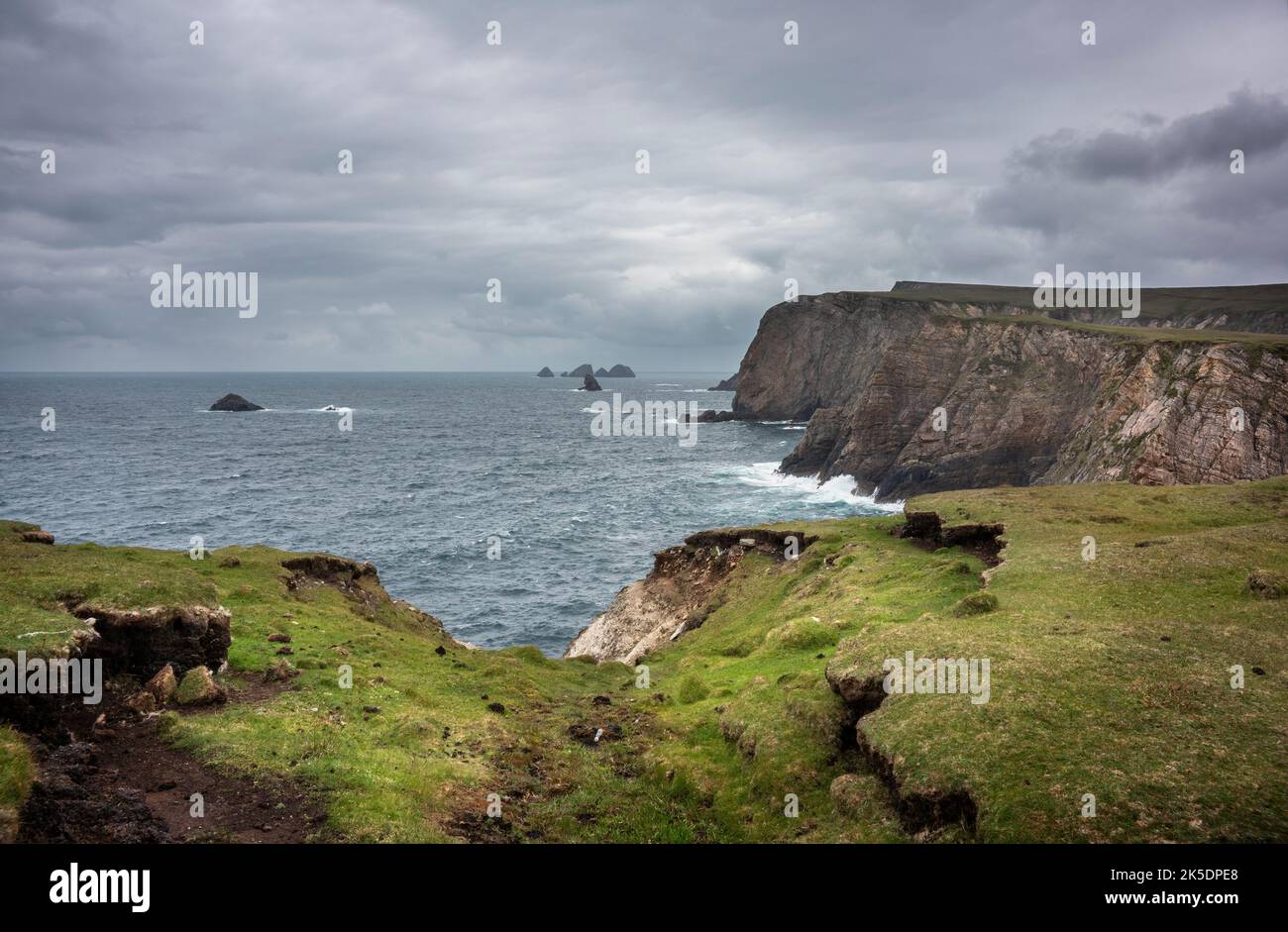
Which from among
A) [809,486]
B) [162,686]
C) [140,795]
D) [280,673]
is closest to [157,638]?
[162,686]

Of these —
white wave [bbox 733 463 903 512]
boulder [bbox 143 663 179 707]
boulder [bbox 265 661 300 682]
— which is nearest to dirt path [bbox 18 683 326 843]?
boulder [bbox 143 663 179 707]

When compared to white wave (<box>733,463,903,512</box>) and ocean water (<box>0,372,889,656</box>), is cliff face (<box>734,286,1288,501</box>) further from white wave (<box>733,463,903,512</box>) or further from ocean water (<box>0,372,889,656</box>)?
ocean water (<box>0,372,889,656</box>)

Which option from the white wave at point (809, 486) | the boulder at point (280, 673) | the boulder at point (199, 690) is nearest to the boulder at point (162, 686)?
the boulder at point (199, 690)

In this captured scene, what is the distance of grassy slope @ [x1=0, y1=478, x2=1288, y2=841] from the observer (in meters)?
15.2

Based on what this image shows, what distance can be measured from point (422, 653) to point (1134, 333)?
3812 inches

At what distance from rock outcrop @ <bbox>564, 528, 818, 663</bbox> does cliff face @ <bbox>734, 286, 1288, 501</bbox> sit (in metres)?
37.3

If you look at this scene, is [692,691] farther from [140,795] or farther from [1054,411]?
[1054,411]

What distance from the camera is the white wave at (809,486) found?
3979 inches

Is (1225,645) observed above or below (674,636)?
above

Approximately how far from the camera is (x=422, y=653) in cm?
3153

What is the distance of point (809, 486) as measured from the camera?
113 meters

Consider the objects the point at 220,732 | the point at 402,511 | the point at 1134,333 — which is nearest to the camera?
the point at 220,732

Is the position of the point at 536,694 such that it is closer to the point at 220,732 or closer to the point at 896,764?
the point at 220,732

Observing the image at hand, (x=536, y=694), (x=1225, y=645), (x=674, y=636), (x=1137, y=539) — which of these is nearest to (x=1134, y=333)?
(x=1137, y=539)
